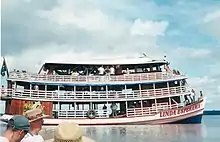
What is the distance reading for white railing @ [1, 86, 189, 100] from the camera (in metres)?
30.3

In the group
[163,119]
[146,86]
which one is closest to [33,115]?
[163,119]

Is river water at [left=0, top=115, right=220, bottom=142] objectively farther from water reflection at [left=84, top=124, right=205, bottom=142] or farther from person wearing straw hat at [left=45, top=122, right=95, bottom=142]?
person wearing straw hat at [left=45, top=122, right=95, bottom=142]

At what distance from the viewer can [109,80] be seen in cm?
3095

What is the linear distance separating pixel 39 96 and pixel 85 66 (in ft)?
12.7

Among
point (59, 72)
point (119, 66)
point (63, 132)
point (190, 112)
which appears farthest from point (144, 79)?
point (63, 132)

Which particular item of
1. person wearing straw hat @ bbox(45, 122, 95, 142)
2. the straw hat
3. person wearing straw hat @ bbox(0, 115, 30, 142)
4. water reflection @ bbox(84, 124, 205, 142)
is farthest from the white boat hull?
person wearing straw hat @ bbox(45, 122, 95, 142)

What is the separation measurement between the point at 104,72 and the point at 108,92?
1.58m

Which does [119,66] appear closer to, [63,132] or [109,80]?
[109,80]

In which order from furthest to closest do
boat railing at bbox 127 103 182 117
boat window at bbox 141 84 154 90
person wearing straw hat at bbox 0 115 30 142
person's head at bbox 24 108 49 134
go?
1. boat window at bbox 141 84 154 90
2. boat railing at bbox 127 103 182 117
3. person's head at bbox 24 108 49 134
4. person wearing straw hat at bbox 0 115 30 142

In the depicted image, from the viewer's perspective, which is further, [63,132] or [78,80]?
[78,80]

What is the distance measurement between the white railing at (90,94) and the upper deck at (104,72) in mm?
846

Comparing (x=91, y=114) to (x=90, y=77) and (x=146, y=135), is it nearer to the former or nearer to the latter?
(x=90, y=77)

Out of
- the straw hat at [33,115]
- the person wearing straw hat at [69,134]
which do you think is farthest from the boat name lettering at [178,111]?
the person wearing straw hat at [69,134]

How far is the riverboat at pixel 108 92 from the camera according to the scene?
99.7 ft
